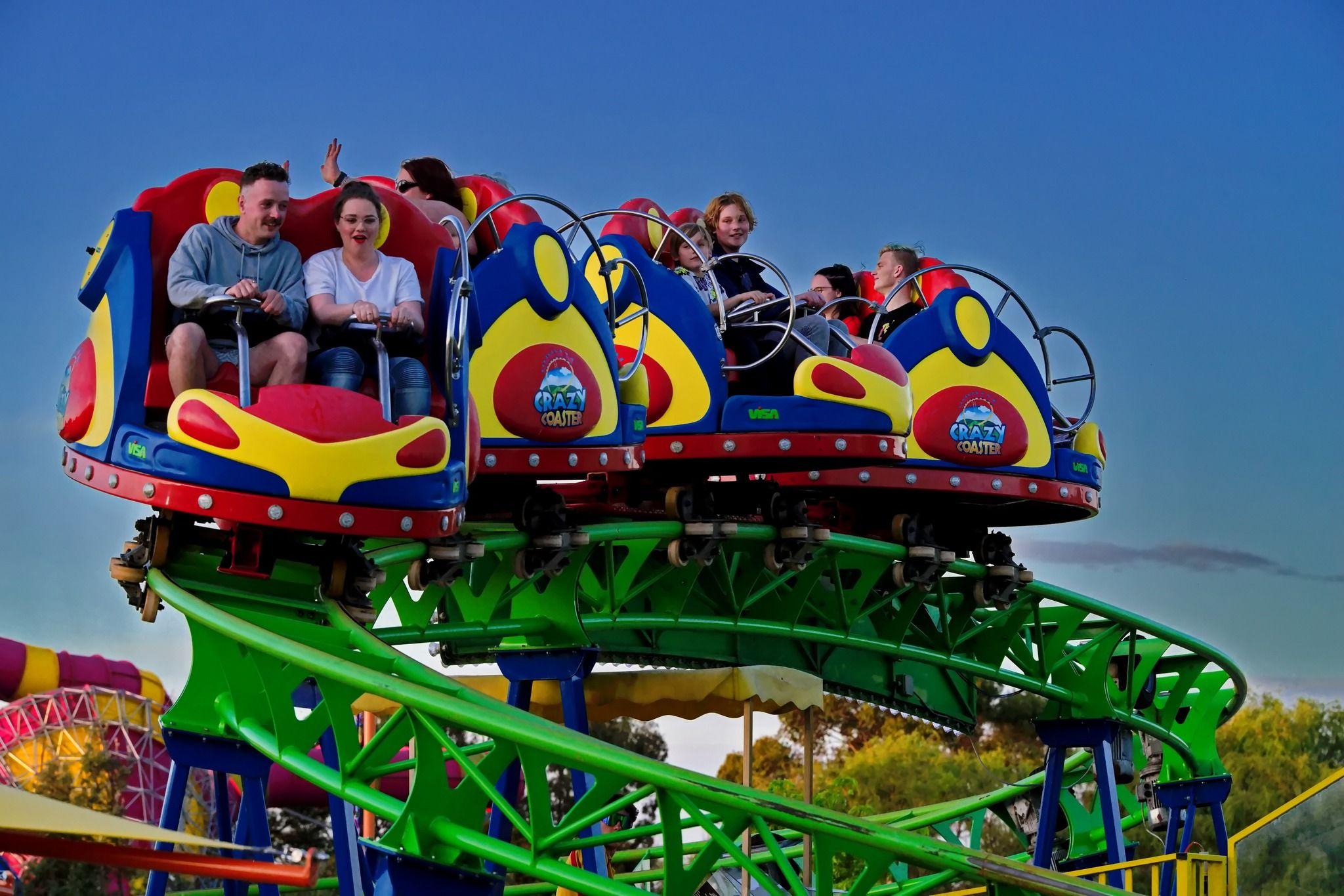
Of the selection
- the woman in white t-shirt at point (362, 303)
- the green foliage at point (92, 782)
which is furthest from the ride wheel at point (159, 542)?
the green foliage at point (92, 782)

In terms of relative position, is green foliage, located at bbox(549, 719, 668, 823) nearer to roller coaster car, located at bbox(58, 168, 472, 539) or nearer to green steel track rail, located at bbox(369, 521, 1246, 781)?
green steel track rail, located at bbox(369, 521, 1246, 781)

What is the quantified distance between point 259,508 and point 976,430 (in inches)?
236

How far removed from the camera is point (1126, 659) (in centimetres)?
1381

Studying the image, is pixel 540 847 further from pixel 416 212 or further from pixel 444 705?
pixel 416 212

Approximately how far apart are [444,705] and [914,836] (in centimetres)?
153

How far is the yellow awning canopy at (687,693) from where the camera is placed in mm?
10828

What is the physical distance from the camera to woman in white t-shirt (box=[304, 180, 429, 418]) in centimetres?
706

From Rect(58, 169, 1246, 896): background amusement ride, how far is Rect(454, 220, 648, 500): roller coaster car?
1 centimetres

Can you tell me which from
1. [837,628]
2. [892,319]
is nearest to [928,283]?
[892,319]

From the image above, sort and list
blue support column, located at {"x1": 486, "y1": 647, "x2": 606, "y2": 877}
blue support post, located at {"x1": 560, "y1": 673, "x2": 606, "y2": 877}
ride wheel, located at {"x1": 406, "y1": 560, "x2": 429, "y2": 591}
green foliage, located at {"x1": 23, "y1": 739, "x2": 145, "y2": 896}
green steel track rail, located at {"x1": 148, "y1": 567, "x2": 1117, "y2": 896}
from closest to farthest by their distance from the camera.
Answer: green steel track rail, located at {"x1": 148, "y1": 567, "x2": 1117, "y2": 896}
ride wheel, located at {"x1": 406, "y1": 560, "x2": 429, "y2": 591}
blue support post, located at {"x1": 560, "y1": 673, "x2": 606, "y2": 877}
blue support column, located at {"x1": 486, "y1": 647, "x2": 606, "y2": 877}
green foliage, located at {"x1": 23, "y1": 739, "x2": 145, "y2": 896}

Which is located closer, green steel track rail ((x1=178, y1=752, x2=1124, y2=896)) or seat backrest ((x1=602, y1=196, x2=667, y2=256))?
seat backrest ((x1=602, y1=196, x2=667, y2=256))

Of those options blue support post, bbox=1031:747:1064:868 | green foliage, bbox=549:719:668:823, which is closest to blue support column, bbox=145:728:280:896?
blue support post, bbox=1031:747:1064:868

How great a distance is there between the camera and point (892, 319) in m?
12.0

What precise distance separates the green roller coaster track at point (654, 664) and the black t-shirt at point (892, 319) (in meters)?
1.28
